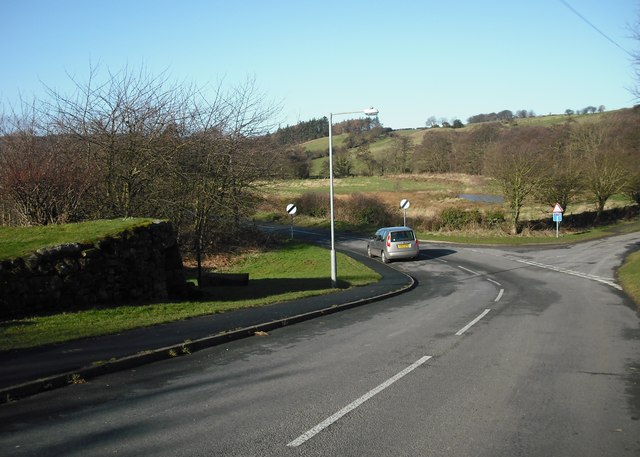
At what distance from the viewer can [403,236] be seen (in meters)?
31.3

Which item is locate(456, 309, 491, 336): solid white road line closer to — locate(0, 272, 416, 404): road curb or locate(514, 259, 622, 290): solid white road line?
locate(0, 272, 416, 404): road curb

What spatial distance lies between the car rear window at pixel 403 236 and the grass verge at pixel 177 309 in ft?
10.0

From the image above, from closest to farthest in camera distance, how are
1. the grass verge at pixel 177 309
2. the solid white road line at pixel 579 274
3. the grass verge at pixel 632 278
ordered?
the grass verge at pixel 177 309 < the grass verge at pixel 632 278 < the solid white road line at pixel 579 274

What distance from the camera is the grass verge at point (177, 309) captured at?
9469 millimetres

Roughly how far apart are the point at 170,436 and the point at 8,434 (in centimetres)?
152

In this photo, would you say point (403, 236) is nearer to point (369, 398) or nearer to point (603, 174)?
point (369, 398)

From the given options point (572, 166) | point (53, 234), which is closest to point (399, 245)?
point (53, 234)

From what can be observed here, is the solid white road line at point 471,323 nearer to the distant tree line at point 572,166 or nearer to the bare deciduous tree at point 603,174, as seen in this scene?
the distant tree line at point 572,166

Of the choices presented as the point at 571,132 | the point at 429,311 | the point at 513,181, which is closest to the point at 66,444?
the point at 429,311

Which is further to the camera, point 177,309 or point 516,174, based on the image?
point 516,174

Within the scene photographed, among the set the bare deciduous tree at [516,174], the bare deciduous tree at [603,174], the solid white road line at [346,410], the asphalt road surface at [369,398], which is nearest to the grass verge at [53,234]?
the asphalt road surface at [369,398]

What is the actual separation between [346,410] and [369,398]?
55cm

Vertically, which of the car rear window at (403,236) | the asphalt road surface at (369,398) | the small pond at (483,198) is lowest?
the asphalt road surface at (369,398)

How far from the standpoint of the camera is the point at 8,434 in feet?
16.9
